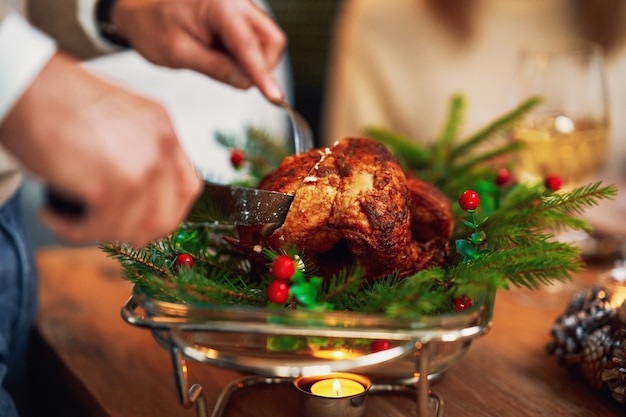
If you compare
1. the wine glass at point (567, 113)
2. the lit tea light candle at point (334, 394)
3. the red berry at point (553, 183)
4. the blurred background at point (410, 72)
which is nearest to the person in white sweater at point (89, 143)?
the lit tea light candle at point (334, 394)

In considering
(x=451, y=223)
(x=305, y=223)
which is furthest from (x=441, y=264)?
(x=305, y=223)

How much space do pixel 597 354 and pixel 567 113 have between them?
1.57ft

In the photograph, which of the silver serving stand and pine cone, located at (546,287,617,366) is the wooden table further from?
the silver serving stand

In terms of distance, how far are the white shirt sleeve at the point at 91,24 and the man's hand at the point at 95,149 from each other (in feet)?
1.85

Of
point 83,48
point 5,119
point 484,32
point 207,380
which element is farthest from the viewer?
point 484,32

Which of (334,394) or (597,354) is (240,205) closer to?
(334,394)

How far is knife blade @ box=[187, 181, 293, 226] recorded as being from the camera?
581 millimetres

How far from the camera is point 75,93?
429mm

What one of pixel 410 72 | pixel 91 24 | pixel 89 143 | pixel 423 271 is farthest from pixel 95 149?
pixel 410 72

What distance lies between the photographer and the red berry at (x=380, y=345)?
55cm

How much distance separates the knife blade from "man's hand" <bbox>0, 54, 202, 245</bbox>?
129mm

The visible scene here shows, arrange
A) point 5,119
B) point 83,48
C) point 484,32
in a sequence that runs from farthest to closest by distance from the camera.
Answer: point 484,32
point 83,48
point 5,119

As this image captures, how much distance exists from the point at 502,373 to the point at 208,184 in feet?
1.28

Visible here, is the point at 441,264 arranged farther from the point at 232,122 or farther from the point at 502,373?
the point at 232,122
